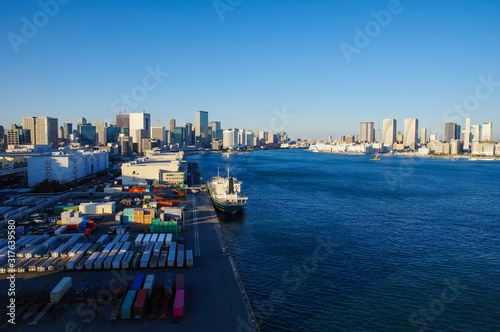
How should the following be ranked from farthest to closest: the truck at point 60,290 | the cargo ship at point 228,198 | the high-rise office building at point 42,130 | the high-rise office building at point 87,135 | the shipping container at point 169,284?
1. the high-rise office building at point 87,135
2. the high-rise office building at point 42,130
3. the cargo ship at point 228,198
4. the shipping container at point 169,284
5. the truck at point 60,290

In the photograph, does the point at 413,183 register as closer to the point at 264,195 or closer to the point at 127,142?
the point at 264,195

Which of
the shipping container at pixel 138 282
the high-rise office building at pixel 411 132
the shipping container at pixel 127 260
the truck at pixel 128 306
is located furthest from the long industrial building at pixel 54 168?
the high-rise office building at pixel 411 132

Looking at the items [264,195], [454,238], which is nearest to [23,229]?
[264,195]

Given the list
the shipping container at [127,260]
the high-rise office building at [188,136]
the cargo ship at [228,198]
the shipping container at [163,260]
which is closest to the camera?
the shipping container at [127,260]

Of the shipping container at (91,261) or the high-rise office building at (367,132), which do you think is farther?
the high-rise office building at (367,132)

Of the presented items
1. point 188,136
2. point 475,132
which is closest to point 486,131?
point 475,132

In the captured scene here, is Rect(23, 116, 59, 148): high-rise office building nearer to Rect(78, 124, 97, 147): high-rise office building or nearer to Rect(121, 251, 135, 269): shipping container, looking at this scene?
Rect(78, 124, 97, 147): high-rise office building

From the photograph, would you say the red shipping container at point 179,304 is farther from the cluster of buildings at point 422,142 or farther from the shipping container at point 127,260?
the cluster of buildings at point 422,142
